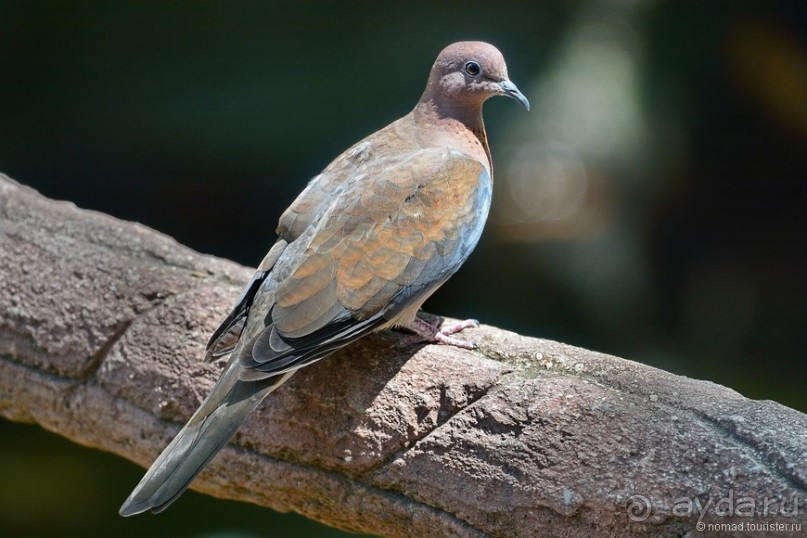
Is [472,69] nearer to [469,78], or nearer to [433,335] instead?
[469,78]

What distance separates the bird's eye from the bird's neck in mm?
95

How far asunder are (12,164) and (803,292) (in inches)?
143

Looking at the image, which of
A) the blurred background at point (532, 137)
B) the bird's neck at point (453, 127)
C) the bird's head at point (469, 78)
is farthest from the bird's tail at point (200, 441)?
the blurred background at point (532, 137)

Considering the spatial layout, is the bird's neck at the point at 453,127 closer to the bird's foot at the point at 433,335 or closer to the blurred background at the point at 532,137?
the bird's foot at the point at 433,335

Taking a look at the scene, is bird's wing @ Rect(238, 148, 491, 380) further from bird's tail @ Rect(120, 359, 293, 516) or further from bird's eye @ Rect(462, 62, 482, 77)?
bird's eye @ Rect(462, 62, 482, 77)

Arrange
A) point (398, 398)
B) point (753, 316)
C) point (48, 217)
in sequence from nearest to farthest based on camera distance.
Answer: point (398, 398) < point (48, 217) < point (753, 316)

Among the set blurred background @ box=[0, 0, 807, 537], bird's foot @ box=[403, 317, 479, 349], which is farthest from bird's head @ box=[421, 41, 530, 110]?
blurred background @ box=[0, 0, 807, 537]

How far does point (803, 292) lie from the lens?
14.0 ft

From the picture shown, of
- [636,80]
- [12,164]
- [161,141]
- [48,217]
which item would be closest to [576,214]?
[636,80]

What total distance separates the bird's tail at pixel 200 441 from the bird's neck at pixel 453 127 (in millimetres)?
885

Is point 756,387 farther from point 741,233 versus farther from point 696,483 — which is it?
point 696,483

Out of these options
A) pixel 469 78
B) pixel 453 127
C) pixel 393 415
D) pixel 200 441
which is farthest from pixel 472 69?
pixel 200 441

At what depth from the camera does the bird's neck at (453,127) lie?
8.93 ft

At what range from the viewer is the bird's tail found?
6.66 ft
